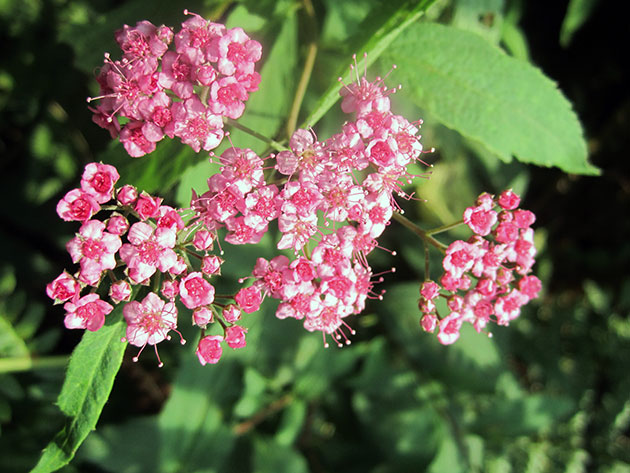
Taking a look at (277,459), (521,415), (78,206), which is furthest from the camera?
(521,415)

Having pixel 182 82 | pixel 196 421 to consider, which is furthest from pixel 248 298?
pixel 196 421

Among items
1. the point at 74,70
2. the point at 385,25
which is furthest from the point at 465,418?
the point at 74,70

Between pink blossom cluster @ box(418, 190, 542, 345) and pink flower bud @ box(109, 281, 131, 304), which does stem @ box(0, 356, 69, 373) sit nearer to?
pink flower bud @ box(109, 281, 131, 304)

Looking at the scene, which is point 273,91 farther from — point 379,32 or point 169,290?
point 169,290

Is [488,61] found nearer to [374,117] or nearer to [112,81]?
[374,117]

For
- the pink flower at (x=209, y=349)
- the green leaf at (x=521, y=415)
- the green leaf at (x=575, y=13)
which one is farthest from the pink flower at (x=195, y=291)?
the green leaf at (x=521, y=415)

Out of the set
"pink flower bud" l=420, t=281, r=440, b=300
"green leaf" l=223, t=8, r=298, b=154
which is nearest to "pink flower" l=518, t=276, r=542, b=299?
"pink flower bud" l=420, t=281, r=440, b=300
